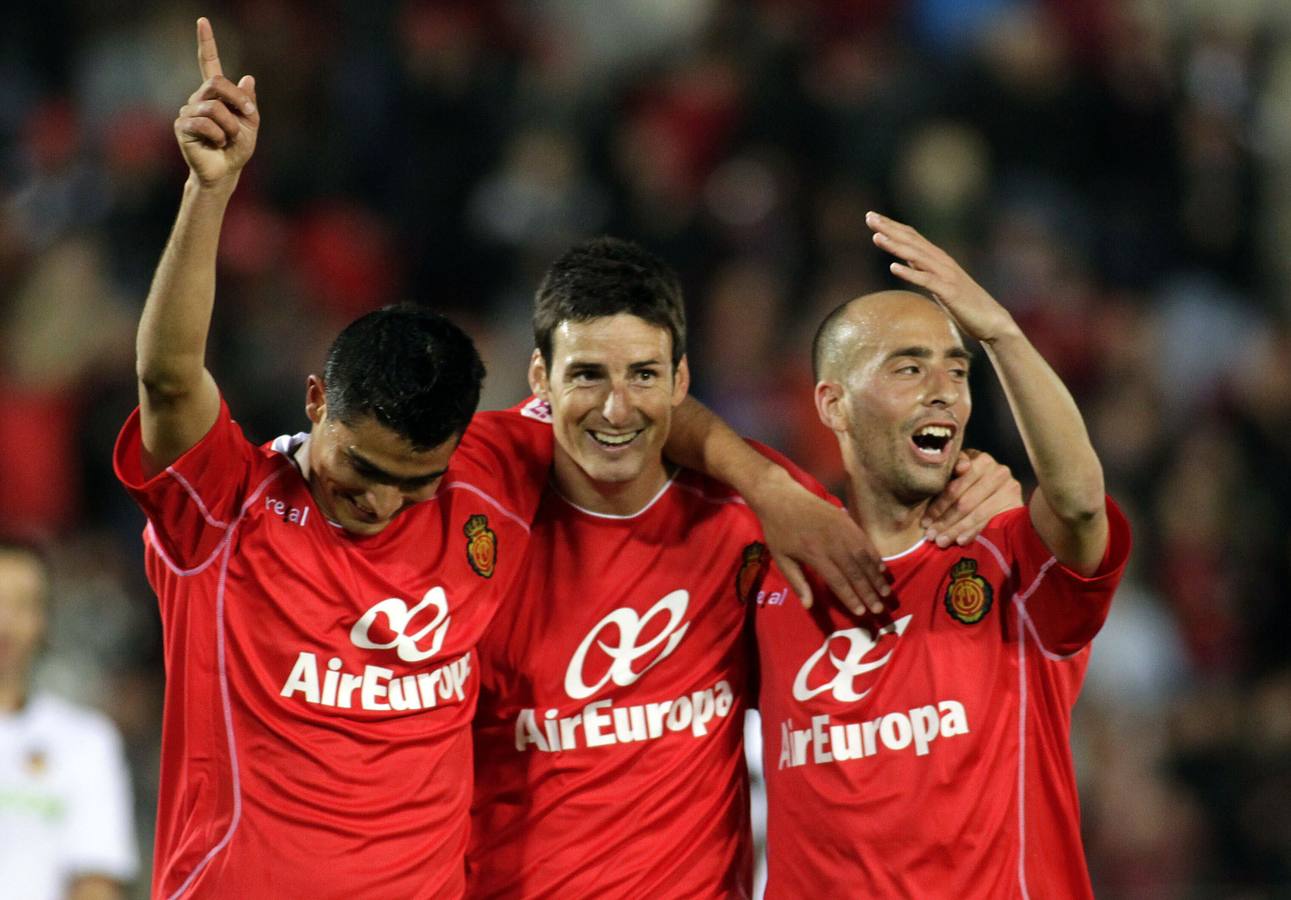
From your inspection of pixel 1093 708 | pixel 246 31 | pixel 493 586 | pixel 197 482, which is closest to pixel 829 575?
pixel 493 586

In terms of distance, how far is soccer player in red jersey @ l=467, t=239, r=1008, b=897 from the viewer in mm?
3994

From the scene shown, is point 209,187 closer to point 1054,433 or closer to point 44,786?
point 1054,433

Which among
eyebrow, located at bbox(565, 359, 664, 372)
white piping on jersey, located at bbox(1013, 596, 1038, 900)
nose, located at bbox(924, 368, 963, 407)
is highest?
eyebrow, located at bbox(565, 359, 664, 372)

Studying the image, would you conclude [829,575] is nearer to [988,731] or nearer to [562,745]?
[988,731]

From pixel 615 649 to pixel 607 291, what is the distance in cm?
83

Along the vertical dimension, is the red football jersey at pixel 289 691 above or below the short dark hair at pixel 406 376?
below

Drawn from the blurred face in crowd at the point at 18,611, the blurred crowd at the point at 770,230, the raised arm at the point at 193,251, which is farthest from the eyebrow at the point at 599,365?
the blurred crowd at the point at 770,230

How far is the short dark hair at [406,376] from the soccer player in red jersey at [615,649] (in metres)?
0.44

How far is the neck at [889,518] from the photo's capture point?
13.1 feet

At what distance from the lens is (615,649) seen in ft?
13.4

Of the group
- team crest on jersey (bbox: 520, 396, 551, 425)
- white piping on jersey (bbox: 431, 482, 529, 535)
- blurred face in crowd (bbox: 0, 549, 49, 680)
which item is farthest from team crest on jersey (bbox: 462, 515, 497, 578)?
blurred face in crowd (bbox: 0, 549, 49, 680)

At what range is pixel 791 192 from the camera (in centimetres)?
857

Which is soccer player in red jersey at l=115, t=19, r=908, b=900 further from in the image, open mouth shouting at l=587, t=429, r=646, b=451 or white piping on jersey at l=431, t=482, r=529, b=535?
open mouth shouting at l=587, t=429, r=646, b=451

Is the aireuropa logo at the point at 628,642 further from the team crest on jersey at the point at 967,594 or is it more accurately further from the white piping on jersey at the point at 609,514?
the team crest on jersey at the point at 967,594
